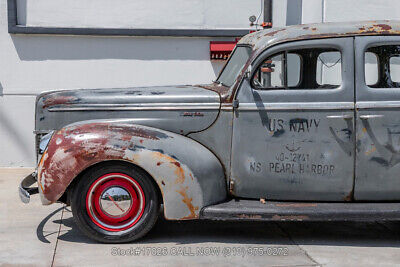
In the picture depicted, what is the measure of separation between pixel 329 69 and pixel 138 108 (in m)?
1.73

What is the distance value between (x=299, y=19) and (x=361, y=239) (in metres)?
4.56

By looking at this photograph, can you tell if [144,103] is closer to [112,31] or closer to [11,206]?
[11,206]

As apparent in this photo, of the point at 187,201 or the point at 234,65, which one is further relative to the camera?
the point at 234,65

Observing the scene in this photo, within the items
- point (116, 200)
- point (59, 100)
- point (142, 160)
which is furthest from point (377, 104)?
point (59, 100)

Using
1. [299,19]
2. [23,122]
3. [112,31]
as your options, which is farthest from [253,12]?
[23,122]

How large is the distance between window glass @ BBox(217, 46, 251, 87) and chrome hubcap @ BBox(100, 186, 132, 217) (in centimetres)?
133

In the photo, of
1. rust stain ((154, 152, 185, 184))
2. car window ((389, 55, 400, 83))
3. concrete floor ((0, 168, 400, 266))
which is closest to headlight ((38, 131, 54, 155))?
concrete floor ((0, 168, 400, 266))

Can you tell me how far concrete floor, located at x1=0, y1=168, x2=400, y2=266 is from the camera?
4.66m

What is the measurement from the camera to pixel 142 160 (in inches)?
192

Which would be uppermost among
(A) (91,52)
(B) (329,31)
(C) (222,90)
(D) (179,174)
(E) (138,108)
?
(B) (329,31)

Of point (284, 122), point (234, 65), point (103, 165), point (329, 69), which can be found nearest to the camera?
point (103, 165)

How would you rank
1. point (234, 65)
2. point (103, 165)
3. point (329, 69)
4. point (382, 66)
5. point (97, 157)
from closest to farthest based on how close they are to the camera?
point (97, 157) → point (103, 165) → point (382, 66) → point (329, 69) → point (234, 65)

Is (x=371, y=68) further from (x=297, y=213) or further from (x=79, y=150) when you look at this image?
(x=79, y=150)

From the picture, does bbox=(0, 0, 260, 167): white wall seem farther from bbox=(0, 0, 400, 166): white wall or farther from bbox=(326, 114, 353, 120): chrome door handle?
bbox=(326, 114, 353, 120): chrome door handle
